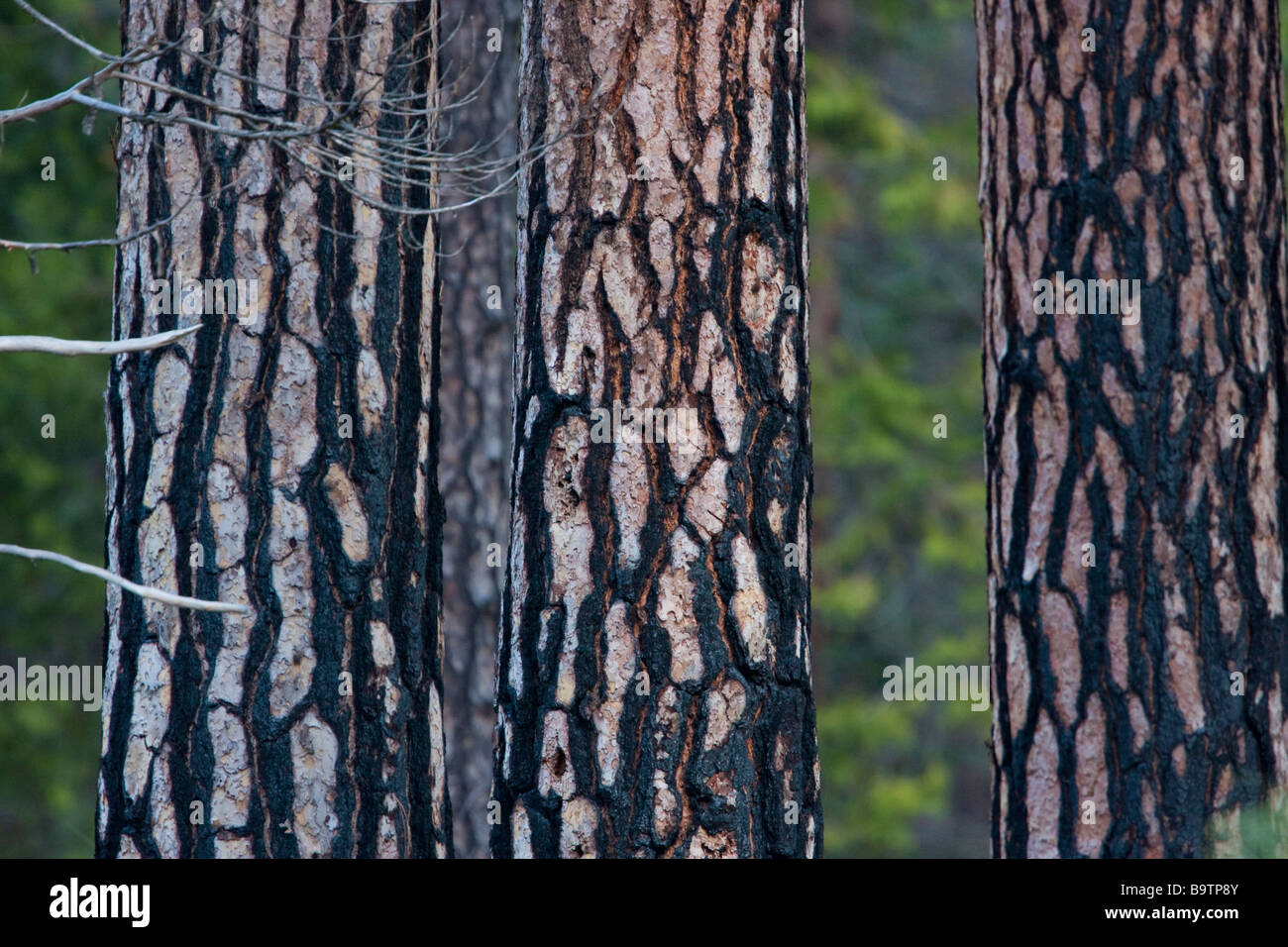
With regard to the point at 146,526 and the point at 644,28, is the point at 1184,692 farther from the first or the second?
the point at 146,526

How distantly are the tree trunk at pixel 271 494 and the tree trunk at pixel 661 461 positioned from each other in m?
0.58

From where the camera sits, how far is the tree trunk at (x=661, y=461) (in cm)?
289

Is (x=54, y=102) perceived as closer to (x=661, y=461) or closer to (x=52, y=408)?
(x=661, y=461)

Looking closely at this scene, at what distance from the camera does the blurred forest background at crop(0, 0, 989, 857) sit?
384 inches

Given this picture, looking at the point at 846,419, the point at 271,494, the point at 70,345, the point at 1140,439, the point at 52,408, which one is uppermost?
the point at 52,408

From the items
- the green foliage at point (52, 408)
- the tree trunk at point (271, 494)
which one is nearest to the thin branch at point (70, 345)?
the tree trunk at point (271, 494)

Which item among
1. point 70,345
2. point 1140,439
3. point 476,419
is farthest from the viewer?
point 476,419

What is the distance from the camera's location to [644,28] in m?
3.07

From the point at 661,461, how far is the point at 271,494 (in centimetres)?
114

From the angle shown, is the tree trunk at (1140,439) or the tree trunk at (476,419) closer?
the tree trunk at (1140,439)

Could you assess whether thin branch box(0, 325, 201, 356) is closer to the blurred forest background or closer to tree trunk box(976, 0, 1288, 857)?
tree trunk box(976, 0, 1288, 857)

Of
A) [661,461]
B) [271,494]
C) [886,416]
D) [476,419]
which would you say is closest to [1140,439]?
[661,461]

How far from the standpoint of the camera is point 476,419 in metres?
5.96

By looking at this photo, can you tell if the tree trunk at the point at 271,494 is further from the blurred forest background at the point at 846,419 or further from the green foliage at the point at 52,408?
the green foliage at the point at 52,408
